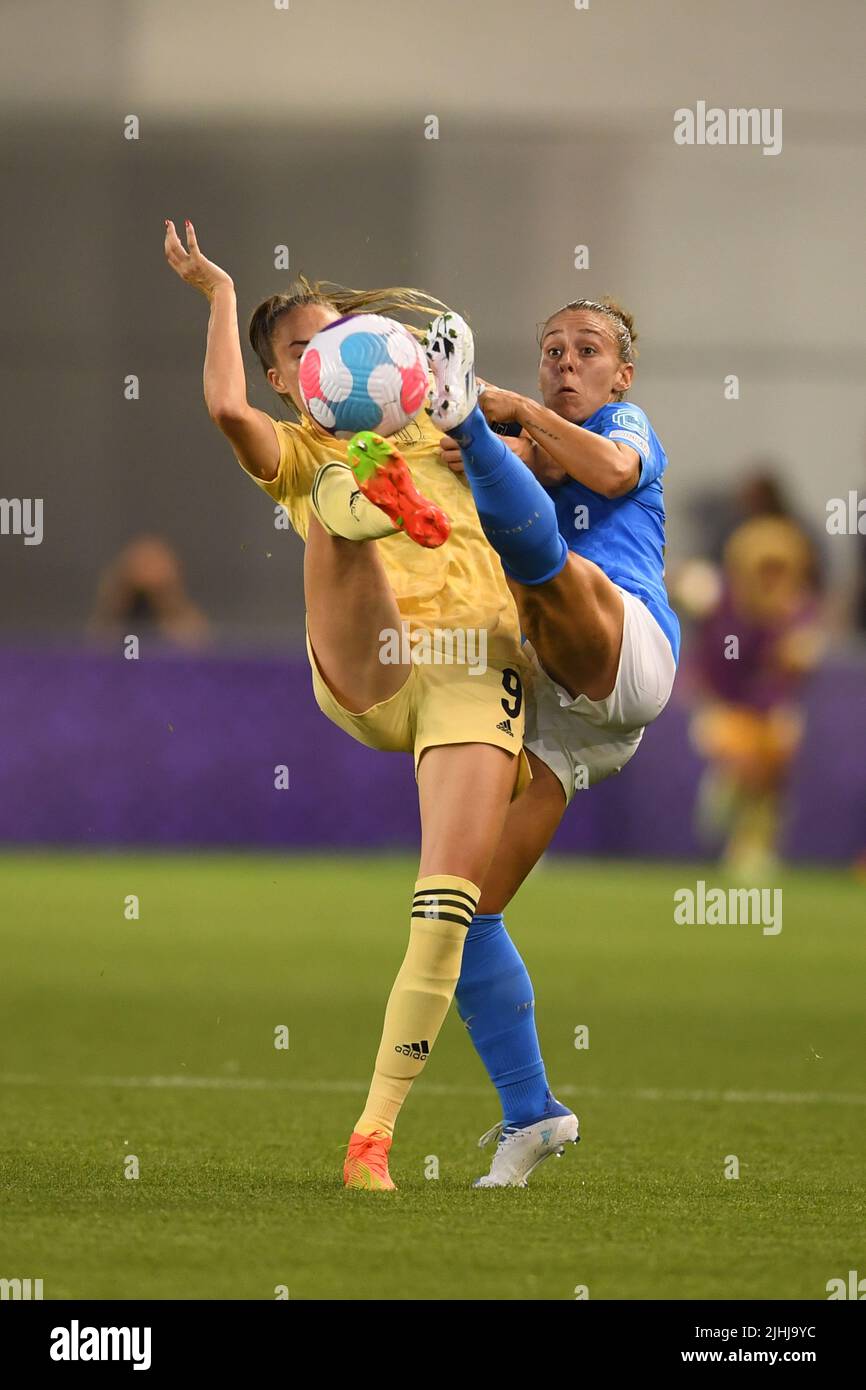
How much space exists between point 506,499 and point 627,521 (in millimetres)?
671

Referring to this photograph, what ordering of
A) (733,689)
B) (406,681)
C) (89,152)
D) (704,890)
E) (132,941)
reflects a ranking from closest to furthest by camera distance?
(406,681), (132,941), (704,890), (733,689), (89,152)

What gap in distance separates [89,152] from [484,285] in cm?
317

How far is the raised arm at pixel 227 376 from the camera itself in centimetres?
468

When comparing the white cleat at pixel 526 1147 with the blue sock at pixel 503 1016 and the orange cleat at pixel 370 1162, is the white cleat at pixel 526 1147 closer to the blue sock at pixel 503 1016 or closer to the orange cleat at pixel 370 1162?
the blue sock at pixel 503 1016

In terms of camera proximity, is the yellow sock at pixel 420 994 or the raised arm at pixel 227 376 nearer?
the yellow sock at pixel 420 994

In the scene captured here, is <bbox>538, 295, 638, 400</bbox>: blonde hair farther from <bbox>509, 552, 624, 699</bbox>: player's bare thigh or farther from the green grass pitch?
the green grass pitch

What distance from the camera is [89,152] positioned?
17.6 m

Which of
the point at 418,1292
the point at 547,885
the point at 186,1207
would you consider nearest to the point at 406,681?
the point at 186,1207

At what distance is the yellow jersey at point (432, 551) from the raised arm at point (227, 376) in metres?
0.05

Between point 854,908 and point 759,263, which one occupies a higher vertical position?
point 759,263

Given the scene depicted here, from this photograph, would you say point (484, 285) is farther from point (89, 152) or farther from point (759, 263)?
point (89, 152)

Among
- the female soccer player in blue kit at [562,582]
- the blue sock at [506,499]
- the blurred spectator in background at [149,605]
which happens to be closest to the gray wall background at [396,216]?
the blurred spectator in background at [149,605]

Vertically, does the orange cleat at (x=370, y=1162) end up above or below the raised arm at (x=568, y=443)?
below

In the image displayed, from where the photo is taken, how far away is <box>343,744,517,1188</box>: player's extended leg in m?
4.48
